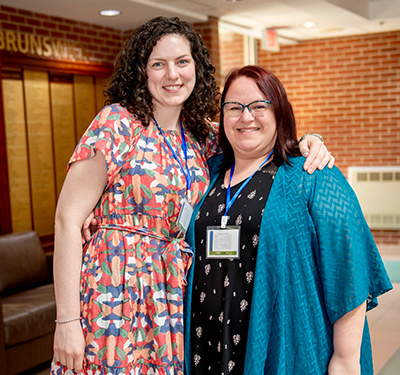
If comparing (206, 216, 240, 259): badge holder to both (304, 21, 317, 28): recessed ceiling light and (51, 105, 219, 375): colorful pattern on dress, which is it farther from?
(304, 21, 317, 28): recessed ceiling light

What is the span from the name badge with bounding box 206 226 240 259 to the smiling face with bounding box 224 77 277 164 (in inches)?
11.8

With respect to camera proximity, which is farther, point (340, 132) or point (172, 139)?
point (340, 132)

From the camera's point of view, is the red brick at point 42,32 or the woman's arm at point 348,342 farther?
the red brick at point 42,32

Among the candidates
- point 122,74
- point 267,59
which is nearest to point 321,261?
point 122,74

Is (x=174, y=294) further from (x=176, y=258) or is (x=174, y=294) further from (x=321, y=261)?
(x=321, y=261)

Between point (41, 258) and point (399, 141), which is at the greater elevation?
point (399, 141)

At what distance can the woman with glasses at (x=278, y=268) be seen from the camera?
161cm

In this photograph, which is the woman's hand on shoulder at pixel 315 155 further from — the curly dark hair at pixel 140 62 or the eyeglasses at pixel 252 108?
the curly dark hair at pixel 140 62

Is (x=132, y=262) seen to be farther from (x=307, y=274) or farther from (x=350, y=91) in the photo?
(x=350, y=91)

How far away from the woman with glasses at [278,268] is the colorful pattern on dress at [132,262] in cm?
8

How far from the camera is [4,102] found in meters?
4.98

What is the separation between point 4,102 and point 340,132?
522 cm

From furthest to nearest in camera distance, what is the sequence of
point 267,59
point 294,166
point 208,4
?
point 267,59 < point 208,4 < point 294,166

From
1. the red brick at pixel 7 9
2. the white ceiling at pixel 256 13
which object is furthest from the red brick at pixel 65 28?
the red brick at pixel 7 9
